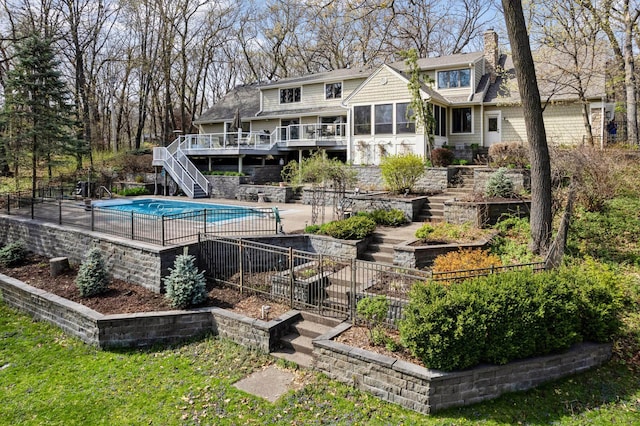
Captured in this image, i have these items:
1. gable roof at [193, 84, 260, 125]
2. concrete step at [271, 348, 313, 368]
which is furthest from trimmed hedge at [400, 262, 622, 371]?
gable roof at [193, 84, 260, 125]

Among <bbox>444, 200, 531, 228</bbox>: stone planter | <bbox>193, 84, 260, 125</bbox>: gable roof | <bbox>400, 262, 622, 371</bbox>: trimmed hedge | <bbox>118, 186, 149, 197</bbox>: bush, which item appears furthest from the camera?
<bbox>193, 84, 260, 125</bbox>: gable roof

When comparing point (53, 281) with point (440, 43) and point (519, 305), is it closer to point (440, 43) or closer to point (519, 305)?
point (519, 305)

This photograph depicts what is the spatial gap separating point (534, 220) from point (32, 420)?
32.0 ft

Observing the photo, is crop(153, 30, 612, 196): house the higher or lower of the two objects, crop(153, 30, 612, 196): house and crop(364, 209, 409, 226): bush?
the higher

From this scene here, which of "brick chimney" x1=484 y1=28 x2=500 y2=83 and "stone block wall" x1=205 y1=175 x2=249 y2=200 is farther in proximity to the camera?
"brick chimney" x1=484 y1=28 x2=500 y2=83

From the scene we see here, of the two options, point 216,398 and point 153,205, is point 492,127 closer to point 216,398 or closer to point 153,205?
point 153,205

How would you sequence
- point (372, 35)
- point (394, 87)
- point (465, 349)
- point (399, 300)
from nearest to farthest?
point (465, 349)
point (399, 300)
point (394, 87)
point (372, 35)

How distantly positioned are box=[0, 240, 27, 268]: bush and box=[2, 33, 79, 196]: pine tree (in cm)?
629

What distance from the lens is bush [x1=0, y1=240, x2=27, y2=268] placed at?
12539mm

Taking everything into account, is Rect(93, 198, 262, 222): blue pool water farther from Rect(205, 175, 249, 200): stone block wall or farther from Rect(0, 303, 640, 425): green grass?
Rect(0, 303, 640, 425): green grass

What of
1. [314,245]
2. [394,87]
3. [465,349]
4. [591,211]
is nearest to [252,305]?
[314,245]

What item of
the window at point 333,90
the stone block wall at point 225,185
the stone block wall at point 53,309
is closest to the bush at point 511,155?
the window at point 333,90

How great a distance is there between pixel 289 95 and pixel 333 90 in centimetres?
353

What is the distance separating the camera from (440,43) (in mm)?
32094
